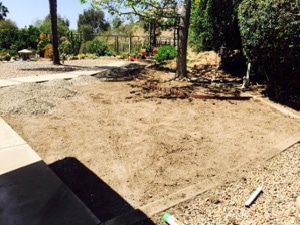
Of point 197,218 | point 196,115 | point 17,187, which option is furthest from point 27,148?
point 196,115

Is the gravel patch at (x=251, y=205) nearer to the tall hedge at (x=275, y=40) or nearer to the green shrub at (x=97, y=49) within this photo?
the tall hedge at (x=275, y=40)

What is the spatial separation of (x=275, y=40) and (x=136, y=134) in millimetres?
4974

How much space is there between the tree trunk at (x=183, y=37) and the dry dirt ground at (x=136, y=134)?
1605 mm

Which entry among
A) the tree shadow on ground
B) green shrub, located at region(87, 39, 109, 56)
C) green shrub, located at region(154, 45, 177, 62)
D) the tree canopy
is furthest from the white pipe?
the tree canopy

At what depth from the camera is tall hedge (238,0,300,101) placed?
7711 mm

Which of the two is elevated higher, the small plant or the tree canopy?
the tree canopy

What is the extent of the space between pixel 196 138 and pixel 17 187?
373 centimetres

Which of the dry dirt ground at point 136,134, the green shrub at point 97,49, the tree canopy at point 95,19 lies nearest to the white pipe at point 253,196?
the dry dirt ground at point 136,134

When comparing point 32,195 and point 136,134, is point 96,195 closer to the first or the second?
point 32,195

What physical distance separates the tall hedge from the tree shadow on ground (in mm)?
6405

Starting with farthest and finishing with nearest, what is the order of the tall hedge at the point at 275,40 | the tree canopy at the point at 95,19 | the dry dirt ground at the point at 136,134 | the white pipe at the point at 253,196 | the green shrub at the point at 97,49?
the tree canopy at the point at 95,19, the green shrub at the point at 97,49, the tall hedge at the point at 275,40, the dry dirt ground at the point at 136,134, the white pipe at the point at 253,196

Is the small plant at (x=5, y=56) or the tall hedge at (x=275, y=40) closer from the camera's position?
the tall hedge at (x=275, y=40)

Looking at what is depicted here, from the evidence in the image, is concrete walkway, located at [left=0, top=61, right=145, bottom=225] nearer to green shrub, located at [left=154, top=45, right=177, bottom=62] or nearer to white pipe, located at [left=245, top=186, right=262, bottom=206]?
white pipe, located at [left=245, top=186, right=262, bottom=206]

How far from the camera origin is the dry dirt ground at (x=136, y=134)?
15.3 ft
